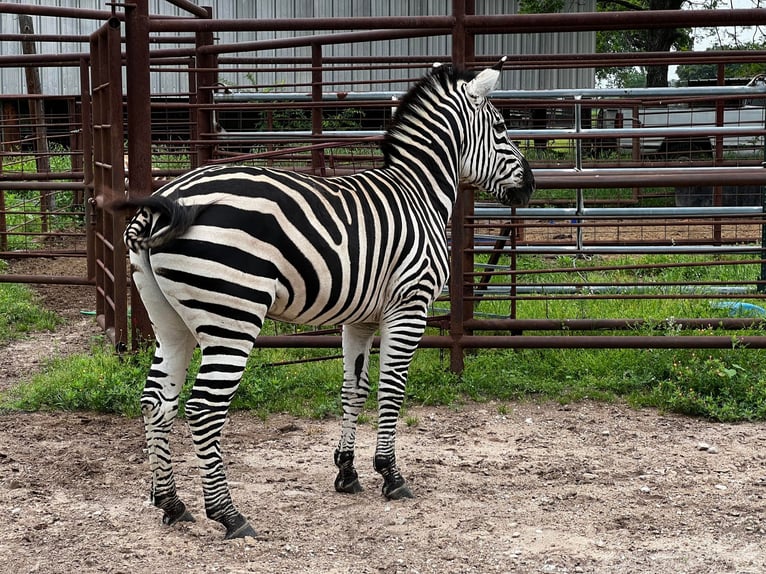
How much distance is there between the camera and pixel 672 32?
20.6 meters

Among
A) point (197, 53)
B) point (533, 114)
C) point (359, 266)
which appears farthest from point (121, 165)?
point (533, 114)

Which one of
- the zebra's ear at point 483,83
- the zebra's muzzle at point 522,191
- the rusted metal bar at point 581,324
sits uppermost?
the zebra's ear at point 483,83

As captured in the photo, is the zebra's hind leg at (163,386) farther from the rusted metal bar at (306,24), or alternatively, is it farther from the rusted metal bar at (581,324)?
the rusted metal bar at (581,324)

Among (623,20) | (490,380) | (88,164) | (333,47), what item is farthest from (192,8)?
(333,47)

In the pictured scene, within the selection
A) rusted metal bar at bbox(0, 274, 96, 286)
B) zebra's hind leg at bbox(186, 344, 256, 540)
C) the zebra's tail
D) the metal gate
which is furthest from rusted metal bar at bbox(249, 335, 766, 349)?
rusted metal bar at bbox(0, 274, 96, 286)

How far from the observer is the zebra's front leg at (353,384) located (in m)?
4.86

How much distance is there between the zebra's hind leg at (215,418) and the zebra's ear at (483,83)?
2.04 metres

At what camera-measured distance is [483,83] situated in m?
5.12

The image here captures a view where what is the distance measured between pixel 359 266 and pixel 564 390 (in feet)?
8.47

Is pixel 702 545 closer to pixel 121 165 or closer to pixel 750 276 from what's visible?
pixel 121 165

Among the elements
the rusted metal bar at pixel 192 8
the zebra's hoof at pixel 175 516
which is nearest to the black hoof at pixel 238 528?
the zebra's hoof at pixel 175 516

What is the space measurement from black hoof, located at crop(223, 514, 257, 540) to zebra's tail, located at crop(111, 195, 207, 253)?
4.14ft

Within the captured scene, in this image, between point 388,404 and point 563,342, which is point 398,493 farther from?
point 563,342

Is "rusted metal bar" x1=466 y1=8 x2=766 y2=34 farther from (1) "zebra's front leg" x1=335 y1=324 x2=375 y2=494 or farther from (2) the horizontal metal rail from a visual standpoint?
(1) "zebra's front leg" x1=335 y1=324 x2=375 y2=494
